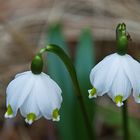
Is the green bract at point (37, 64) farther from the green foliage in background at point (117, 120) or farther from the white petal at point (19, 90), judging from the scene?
the green foliage in background at point (117, 120)

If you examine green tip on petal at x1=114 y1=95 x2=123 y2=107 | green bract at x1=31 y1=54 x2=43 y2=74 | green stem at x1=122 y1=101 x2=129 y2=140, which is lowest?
green stem at x1=122 y1=101 x2=129 y2=140

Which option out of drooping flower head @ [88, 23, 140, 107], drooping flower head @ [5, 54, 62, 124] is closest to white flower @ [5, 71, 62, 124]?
drooping flower head @ [5, 54, 62, 124]

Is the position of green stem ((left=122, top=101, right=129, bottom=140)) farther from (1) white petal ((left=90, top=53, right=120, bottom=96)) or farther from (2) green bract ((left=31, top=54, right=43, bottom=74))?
(2) green bract ((left=31, top=54, right=43, bottom=74))

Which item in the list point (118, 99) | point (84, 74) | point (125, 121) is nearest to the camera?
point (118, 99)

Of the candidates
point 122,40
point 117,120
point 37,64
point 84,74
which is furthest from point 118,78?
point 117,120

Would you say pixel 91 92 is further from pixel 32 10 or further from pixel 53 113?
pixel 32 10

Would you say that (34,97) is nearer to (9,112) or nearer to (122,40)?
(9,112)

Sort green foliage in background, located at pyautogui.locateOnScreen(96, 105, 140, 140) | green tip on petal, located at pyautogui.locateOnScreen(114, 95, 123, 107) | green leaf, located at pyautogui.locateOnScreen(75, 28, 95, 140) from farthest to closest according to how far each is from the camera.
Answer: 1. green foliage in background, located at pyautogui.locateOnScreen(96, 105, 140, 140)
2. green leaf, located at pyautogui.locateOnScreen(75, 28, 95, 140)
3. green tip on petal, located at pyautogui.locateOnScreen(114, 95, 123, 107)

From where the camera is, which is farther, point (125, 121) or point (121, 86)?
point (125, 121)
